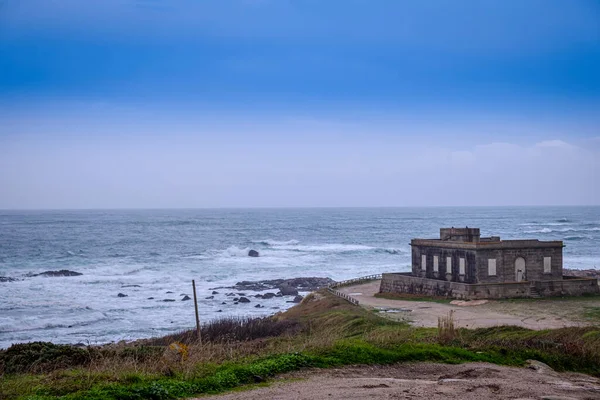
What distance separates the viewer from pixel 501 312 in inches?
1230

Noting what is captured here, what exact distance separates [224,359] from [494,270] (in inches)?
973

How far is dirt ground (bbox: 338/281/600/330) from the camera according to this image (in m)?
28.1

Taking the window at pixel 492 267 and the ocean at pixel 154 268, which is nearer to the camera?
the window at pixel 492 267

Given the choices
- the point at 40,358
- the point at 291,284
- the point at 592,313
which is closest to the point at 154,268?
the point at 291,284

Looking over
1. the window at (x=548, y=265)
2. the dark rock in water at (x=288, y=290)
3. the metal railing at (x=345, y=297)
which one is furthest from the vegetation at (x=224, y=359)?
the dark rock in water at (x=288, y=290)

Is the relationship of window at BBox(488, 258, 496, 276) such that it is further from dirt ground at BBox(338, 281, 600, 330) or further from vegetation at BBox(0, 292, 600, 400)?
vegetation at BBox(0, 292, 600, 400)

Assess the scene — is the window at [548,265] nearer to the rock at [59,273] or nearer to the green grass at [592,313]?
the green grass at [592,313]

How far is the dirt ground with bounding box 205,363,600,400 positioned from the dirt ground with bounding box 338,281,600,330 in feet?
36.1

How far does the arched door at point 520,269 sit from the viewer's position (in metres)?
36.7

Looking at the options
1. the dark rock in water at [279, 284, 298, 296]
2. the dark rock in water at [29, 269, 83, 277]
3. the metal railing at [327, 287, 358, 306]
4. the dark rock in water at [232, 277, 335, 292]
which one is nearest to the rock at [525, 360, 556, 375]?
the metal railing at [327, 287, 358, 306]

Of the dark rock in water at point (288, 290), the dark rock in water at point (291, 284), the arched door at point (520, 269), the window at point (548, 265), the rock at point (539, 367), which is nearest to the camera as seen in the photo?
the rock at point (539, 367)

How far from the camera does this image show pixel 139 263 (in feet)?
262

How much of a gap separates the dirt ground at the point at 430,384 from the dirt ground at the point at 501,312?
1100 centimetres

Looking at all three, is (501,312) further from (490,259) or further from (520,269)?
(520,269)
